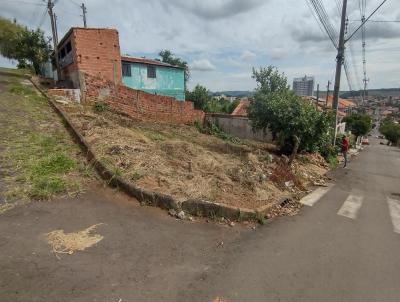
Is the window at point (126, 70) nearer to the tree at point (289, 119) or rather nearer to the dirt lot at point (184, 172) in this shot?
the tree at point (289, 119)

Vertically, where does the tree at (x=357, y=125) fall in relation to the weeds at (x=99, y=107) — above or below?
below

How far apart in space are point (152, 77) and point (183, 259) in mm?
21985

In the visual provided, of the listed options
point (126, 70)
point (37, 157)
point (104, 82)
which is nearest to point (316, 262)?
point (37, 157)

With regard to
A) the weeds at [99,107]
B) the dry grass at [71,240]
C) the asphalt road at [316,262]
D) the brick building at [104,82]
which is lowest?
the asphalt road at [316,262]

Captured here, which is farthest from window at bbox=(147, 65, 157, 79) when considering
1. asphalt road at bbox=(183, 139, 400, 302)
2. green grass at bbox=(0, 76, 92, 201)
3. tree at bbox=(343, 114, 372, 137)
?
tree at bbox=(343, 114, 372, 137)

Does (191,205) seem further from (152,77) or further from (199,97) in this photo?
(199,97)

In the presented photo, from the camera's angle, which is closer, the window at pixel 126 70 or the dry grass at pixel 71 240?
the dry grass at pixel 71 240

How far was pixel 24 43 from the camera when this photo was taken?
26422 mm

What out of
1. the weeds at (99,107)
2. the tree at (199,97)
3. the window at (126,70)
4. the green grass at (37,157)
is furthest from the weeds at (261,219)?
the tree at (199,97)

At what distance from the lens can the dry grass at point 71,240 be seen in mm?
3312

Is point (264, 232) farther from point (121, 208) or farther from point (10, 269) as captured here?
point (10, 269)

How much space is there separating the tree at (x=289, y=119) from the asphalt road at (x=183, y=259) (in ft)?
23.4

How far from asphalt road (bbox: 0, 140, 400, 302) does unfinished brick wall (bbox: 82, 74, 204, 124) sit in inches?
386

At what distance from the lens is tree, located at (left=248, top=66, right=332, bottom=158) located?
11.8 meters
